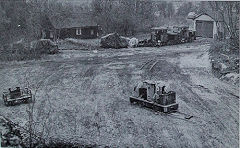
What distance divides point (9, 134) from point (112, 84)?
10.7m

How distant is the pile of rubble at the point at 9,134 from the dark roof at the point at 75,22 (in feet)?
103

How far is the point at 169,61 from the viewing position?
31.8 meters

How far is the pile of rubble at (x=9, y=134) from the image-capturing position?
513 inches

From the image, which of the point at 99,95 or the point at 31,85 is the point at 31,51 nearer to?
the point at 31,85

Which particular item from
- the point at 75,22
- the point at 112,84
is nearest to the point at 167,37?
the point at 75,22

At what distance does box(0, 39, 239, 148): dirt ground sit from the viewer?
14.7 m

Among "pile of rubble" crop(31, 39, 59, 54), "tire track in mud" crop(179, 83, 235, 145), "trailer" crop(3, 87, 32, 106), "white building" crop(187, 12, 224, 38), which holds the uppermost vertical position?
"white building" crop(187, 12, 224, 38)

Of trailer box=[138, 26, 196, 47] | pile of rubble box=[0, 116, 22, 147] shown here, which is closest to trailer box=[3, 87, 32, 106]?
pile of rubble box=[0, 116, 22, 147]

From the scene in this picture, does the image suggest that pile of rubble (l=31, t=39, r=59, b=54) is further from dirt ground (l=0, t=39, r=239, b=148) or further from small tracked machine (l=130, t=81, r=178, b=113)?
small tracked machine (l=130, t=81, r=178, b=113)

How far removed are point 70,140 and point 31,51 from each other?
2304 cm

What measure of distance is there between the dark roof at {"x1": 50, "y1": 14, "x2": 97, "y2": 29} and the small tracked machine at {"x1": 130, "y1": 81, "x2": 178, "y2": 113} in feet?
97.5

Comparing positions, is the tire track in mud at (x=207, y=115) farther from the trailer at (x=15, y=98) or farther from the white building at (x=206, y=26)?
the white building at (x=206, y=26)

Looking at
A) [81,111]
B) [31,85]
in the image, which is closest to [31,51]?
[31,85]

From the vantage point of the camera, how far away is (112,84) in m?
23.8
